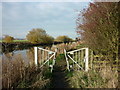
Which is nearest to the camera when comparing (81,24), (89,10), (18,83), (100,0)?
(18,83)

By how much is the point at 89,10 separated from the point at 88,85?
3643mm

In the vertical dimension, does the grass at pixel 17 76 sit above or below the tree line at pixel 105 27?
below

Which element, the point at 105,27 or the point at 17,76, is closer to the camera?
the point at 17,76

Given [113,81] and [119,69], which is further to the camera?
[119,69]

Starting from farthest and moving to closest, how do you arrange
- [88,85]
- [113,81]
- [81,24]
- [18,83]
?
[81,24]
[88,85]
[18,83]
[113,81]

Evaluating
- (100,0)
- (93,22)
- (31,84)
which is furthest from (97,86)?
(100,0)

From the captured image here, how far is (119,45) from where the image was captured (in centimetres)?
620

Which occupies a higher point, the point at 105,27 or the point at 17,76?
the point at 105,27

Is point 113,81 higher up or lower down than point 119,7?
lower down

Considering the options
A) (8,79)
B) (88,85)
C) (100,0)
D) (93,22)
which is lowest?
(88,85)

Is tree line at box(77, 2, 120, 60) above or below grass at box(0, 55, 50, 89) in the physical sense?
above

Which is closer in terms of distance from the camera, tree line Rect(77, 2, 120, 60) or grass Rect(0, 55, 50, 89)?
grass Rect(0, 55, 50, 89)

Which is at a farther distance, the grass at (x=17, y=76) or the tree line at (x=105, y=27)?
the tree line at (x=105, y=27)

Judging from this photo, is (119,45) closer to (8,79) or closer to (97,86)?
(97,86)
